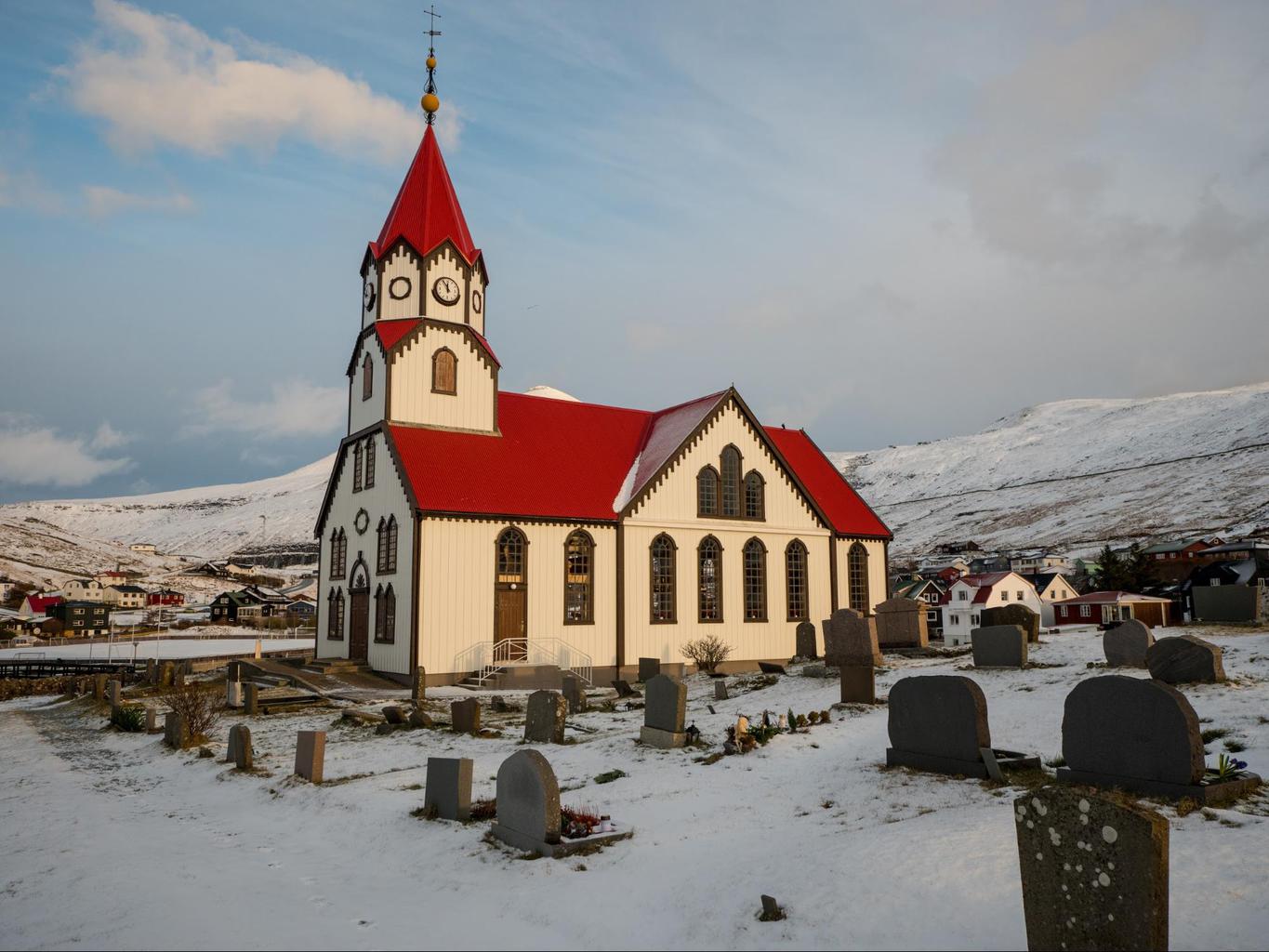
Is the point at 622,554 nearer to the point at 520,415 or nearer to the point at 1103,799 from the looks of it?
the point at 520,415

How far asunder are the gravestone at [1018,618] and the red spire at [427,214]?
22141 millimetres

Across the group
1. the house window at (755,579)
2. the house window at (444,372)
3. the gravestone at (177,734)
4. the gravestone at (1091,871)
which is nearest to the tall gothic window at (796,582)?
the house window at (755,579)

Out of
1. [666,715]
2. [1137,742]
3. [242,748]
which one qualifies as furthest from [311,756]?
[1137,742]

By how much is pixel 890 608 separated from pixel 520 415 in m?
15.8

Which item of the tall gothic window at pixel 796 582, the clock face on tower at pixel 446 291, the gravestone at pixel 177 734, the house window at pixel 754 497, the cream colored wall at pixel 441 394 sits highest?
the clock face on tower at pixel 446 291

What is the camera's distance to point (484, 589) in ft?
93.7

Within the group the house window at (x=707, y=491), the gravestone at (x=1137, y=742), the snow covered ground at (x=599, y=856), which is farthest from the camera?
the house window at (x=707, y=491)

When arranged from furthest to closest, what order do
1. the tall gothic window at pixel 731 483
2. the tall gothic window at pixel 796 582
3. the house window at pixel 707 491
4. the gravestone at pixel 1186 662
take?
1. the tall gothic window at pixel 796 582
2. the tall gothic window at pixel 731 483
3. the house window at pixel 707 491
4. the gravestone at pixel 1186 662

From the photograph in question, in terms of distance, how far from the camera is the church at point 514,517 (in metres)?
28.4

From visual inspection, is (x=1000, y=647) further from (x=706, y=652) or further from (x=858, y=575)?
(x=858, y=575)

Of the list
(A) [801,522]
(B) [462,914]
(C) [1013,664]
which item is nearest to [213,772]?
(B) [462,914]

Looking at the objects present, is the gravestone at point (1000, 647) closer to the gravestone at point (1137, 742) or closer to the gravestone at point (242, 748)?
the gravestone at point (1137, 742)

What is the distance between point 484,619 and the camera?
28.5 m

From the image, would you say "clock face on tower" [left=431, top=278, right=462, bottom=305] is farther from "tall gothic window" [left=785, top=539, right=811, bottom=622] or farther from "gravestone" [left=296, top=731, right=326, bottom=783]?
"gravestone" [left=296, top=731, right=326, bottom=783]
